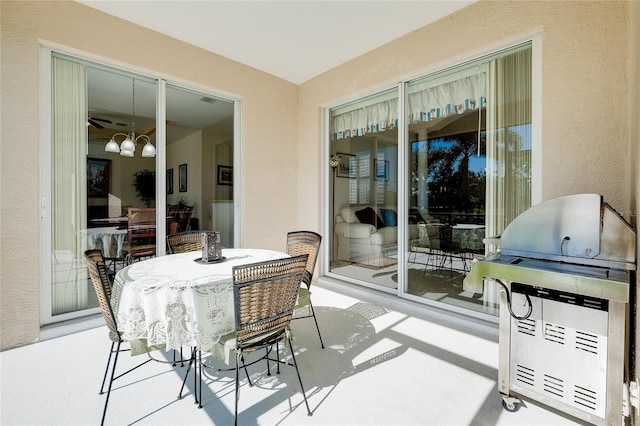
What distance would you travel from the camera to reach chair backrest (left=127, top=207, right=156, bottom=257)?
3.41 m

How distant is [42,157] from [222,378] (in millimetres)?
2642

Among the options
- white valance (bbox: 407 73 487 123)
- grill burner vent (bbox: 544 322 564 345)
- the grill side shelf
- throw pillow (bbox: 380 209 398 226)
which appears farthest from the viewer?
throw pillow (bbox: 380 209 398 226)

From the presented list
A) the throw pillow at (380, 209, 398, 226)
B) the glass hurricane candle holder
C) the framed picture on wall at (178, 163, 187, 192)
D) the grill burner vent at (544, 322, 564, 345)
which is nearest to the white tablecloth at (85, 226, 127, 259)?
the framed picture on wall at (178, 163, 187, 192)

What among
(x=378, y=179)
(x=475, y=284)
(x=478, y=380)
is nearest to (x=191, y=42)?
(x=378, y=179)

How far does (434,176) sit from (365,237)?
4.44 ft

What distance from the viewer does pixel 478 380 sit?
7.02 feet

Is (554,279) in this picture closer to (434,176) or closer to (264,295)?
(264,295)

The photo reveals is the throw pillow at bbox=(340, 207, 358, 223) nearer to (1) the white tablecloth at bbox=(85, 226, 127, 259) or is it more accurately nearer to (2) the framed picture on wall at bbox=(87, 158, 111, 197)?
(1) the white tablecloth at bbox=(85, 226, 127, 259)

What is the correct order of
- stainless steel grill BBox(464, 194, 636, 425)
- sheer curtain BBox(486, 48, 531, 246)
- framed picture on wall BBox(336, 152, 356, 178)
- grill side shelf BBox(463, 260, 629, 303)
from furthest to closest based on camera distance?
1. framed picture on wall BBox(336, 152, 356, 178)
2. sheer curtain BBox(486, 48, 531, 246)
3. stainless steel grill BBox(464, 194, 636, 425)
4. grill side shelf BBox(463, 260, 629, 303)

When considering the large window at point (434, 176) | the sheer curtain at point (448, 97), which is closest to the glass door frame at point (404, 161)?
the large window at point (434, 176)

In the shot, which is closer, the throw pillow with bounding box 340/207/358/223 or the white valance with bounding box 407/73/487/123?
the white valance with bounding box 407/73/487/123

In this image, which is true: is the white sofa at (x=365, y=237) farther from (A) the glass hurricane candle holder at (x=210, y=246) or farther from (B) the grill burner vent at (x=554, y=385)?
(A) the glass hurricane candle holder at (x=210, y=246)

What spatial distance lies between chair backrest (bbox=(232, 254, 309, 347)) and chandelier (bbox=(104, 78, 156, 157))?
2.61 m

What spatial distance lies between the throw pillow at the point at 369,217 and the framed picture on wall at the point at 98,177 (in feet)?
10.2
